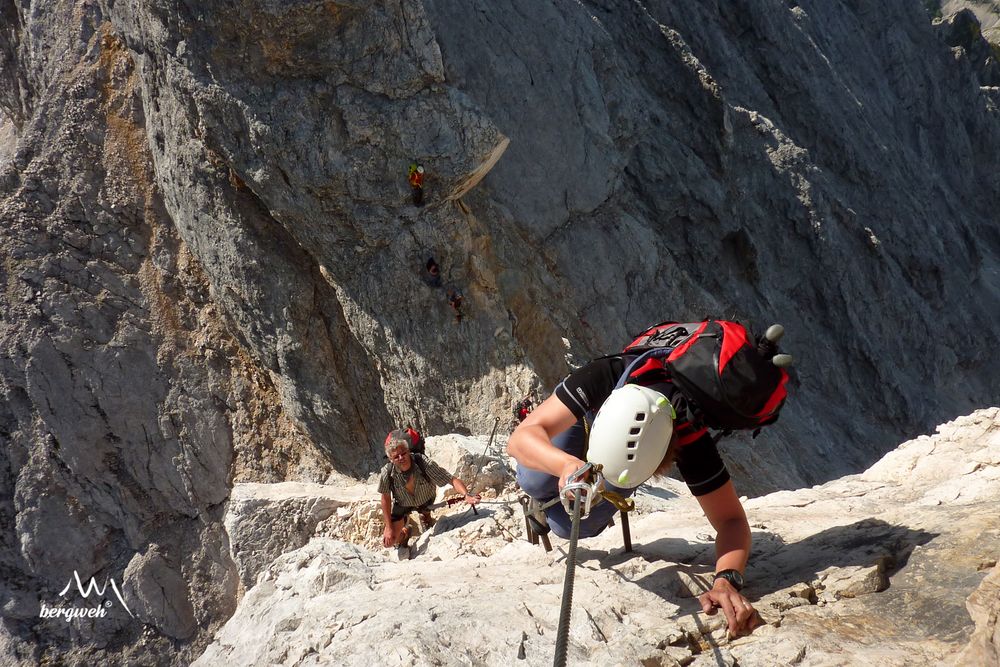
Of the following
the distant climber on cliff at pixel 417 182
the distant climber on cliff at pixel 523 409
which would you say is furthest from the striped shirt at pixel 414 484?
the distant climber on cliff at pixel 417 182

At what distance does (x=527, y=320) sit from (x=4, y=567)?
1272 cm

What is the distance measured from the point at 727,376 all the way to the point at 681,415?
31cm

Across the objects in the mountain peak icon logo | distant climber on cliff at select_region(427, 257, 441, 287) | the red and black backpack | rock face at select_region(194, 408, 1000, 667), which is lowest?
rock face at select_region(194, 408, 1000, 667)

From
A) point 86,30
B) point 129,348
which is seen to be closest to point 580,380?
point 129,348

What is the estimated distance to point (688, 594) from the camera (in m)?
3.32


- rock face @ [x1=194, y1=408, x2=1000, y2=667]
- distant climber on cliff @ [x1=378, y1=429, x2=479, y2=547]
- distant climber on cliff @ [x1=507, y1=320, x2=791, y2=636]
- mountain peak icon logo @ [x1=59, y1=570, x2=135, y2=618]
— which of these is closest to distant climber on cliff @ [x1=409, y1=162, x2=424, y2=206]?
distant climber on cliff @ [x1=378, y1=429, x2=479, y2=547]

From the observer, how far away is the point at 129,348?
14250mm

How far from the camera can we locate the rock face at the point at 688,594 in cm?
277

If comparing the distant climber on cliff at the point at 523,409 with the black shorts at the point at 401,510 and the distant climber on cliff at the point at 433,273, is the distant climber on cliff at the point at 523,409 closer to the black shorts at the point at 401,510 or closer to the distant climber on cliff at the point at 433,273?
the distant climber on cliff at the point at 433,273

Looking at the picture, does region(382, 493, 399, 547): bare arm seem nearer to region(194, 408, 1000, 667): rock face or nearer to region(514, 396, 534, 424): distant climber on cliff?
region(194, 408, 1000, 667): rock face

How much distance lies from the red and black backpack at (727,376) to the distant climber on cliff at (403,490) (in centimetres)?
352

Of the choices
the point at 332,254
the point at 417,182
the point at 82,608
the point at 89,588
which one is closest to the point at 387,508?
the point at 417,182

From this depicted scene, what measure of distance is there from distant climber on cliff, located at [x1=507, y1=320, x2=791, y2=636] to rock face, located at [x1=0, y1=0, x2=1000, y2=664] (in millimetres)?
7945

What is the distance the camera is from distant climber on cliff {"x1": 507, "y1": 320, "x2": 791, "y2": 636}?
2.88m
